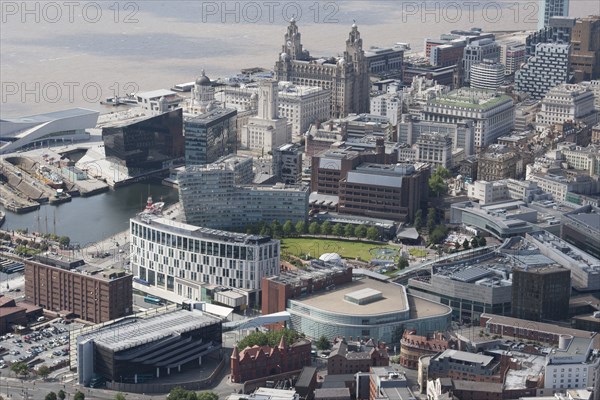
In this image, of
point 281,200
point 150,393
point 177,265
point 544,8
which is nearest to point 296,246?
point 281,200

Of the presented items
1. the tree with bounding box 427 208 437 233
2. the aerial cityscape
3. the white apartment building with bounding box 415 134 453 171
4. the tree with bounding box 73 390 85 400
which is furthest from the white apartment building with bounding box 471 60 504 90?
the tree with bounding box 73 390 85 400

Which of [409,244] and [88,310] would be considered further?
[409,244]

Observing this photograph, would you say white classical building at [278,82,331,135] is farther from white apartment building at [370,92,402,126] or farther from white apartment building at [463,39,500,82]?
white apartment building at [463,39,500,82]

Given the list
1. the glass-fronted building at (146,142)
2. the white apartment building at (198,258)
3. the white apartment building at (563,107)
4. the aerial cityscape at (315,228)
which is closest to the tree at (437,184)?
the aerial cityscape at (315,228)

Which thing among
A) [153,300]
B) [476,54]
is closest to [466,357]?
[153,300]

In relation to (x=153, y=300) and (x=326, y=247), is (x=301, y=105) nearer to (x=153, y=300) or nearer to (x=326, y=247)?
(x=326, y=247)

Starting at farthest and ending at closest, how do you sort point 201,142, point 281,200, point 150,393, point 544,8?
point 544,8
point 201,142
point 281,200
point 150,393

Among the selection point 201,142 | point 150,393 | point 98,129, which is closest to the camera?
point 150,393

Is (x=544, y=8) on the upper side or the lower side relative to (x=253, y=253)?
upper

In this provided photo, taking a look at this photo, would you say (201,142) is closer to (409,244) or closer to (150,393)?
(409,244)
